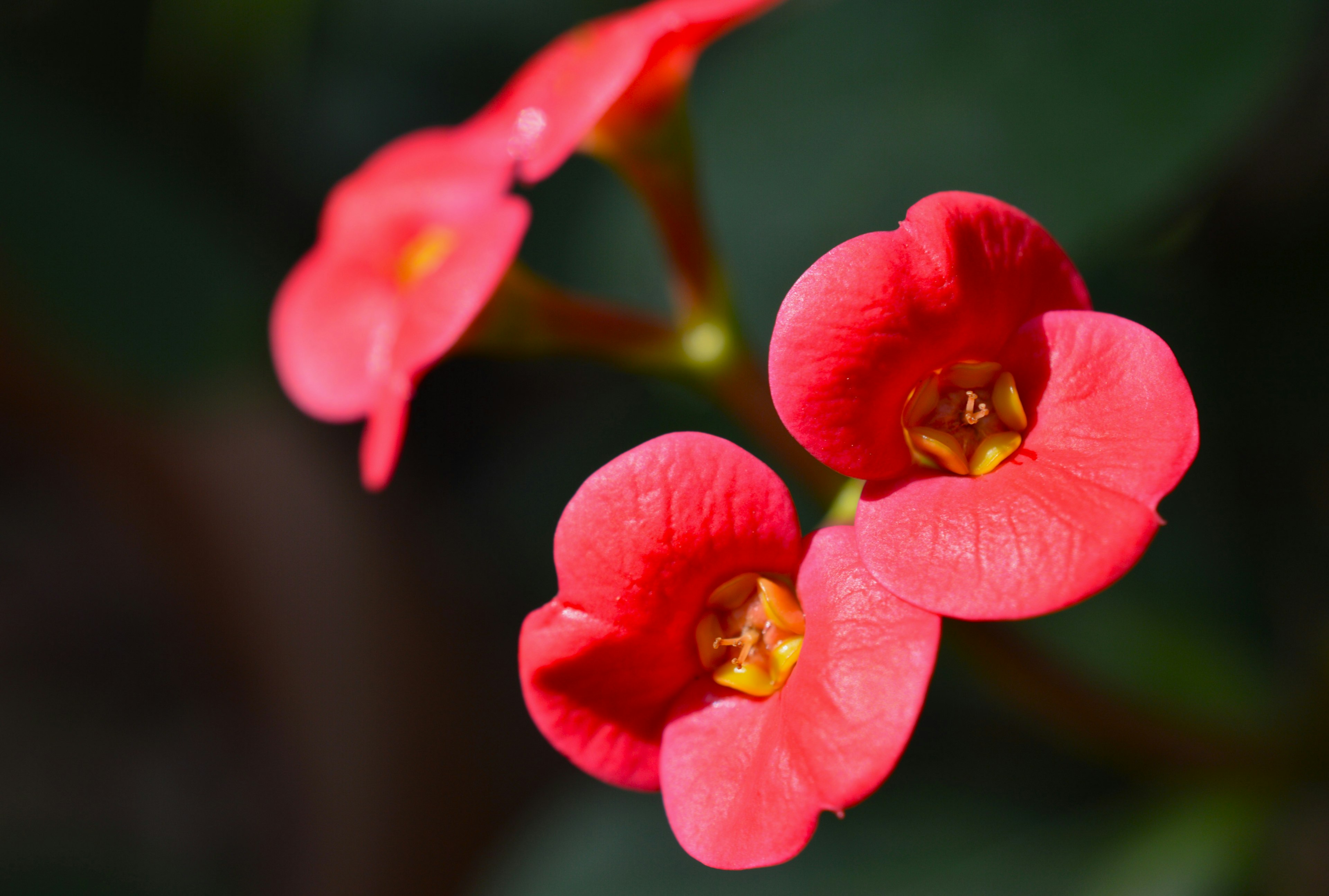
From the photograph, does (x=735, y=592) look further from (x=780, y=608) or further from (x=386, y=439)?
(x=386, y=439)

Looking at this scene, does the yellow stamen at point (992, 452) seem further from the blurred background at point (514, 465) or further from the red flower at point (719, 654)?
the blurred background at point (514, 465)

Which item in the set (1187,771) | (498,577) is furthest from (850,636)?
(498,577)

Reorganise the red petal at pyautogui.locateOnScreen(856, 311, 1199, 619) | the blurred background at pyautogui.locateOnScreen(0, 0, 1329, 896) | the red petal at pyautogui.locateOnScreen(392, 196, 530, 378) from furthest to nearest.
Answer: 1. the blurred background at pyautogui.locateOnScreen(0, 0, 1329, 896)
2. the red petal at pyautogui.locateOnScreen(392, 196, 530, 378)
3. the red petal at pyautogui.locateOnScreen(856, 311, 1199, 619)

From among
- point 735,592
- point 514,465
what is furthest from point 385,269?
point 514,465

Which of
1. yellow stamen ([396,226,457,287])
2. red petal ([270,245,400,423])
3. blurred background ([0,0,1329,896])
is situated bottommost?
blurred background ([0,0,1329,896])

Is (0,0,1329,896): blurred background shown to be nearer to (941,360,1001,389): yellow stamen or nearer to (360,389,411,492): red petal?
(941,360,1001,389): yellow stamen

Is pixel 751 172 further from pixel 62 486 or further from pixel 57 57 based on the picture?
pixel 62 486

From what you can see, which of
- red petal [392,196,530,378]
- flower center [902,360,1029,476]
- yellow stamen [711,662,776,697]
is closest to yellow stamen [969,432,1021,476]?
flower center [902,360,1029,476]
